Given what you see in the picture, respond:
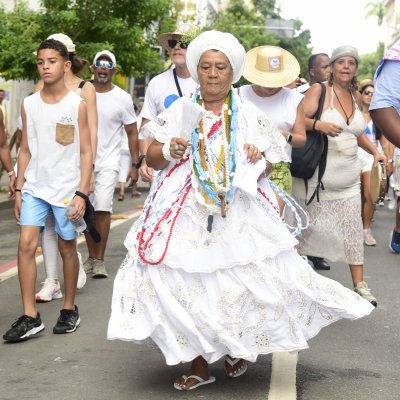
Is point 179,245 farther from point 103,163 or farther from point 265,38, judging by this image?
point 265,38

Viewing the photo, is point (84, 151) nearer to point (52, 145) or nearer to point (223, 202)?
point (52, 145)

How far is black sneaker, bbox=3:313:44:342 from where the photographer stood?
661 cm

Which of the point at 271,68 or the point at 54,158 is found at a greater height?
the point at 271,68

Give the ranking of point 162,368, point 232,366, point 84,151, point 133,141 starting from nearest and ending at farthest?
point 232,366, point 162,368, point 84,151, point 133,141

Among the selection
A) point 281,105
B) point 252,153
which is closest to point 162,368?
point 252,153

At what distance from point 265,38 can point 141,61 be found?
124 feet

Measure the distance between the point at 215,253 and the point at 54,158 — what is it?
201 cm

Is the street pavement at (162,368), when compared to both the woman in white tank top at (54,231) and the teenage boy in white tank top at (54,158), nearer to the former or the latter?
the woman in white tank top at (54,231)

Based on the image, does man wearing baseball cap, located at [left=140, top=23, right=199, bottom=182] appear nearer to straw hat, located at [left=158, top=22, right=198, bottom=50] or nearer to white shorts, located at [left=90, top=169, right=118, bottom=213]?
straw hat, located at [left=158, top=22, right=198, bottom=50]

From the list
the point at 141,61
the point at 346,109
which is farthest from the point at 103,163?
the point at 141,61

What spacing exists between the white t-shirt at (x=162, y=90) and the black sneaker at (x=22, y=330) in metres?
2.71

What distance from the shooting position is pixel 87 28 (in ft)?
75.5

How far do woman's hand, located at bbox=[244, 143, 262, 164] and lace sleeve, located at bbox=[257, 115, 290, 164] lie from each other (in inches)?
7.8

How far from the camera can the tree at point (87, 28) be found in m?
20.3
